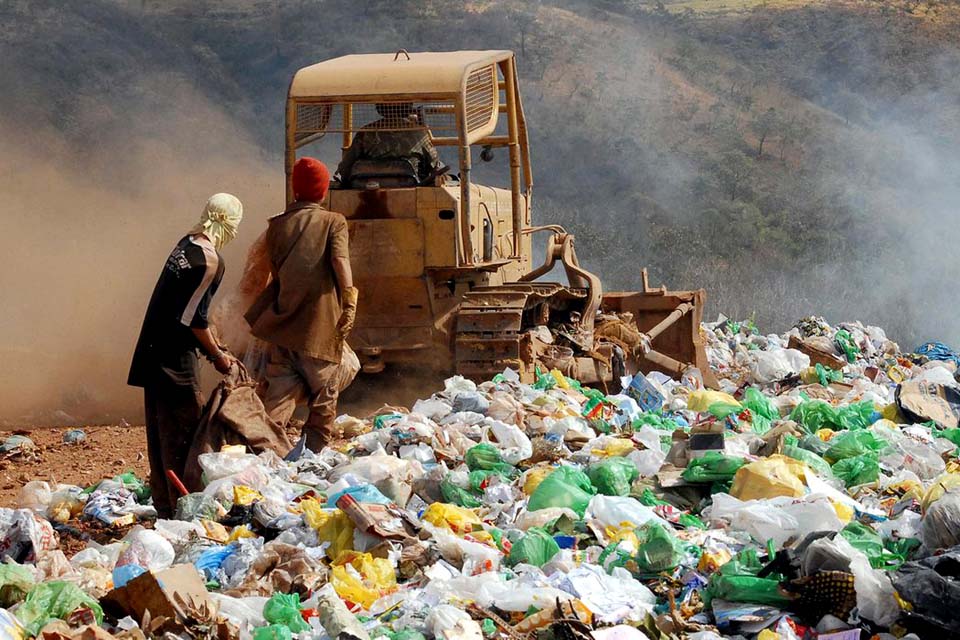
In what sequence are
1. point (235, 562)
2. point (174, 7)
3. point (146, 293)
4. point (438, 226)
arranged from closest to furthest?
point (235, 562) → point (438, 226) → point (146, 293) → point (174, 7)

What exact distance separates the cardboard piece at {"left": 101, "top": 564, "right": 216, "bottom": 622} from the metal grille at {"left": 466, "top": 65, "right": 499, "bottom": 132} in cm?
570

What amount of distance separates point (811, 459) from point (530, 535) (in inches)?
73.5

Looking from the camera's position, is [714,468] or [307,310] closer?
[714,468]

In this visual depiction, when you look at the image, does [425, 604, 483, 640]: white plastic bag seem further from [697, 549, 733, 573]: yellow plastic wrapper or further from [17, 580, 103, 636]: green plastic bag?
[17, 580, 103, 636]: green plastic bag

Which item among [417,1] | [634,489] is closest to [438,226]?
[634,489]

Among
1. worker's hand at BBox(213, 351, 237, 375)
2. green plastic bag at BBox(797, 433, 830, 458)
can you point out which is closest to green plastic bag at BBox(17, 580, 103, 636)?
worker's hand at BBox(213, 351, 237, 375)

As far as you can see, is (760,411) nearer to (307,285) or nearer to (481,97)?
(307,285)

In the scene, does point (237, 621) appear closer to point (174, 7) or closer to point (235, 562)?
point (235, 562)

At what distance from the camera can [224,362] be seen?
629 cm

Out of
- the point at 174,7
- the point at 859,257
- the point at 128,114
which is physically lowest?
the point at 859,257

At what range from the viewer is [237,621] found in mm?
4516

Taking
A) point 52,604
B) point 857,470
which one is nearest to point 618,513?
point 857,470

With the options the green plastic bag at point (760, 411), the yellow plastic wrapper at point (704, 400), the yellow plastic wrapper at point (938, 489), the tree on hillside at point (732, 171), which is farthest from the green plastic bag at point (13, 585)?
the tree on hillside at point (732, 171)

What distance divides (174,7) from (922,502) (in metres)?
29.5
